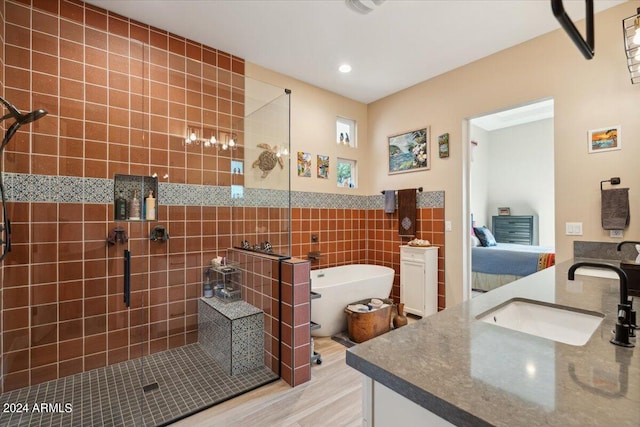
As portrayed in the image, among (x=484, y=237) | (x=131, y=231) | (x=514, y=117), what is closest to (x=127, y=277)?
(x=131, y=231)

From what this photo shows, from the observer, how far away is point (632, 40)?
175cm

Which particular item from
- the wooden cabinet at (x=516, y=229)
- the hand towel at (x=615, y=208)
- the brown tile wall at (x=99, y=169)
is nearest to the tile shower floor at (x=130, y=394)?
the brown tile wall at (x=99, y=169)

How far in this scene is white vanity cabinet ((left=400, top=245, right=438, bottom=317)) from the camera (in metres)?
3.39

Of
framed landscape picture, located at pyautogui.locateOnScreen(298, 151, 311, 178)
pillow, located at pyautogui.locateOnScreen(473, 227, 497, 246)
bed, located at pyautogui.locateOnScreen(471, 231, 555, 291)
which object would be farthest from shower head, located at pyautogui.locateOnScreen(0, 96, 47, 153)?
pillow, located at pyautogui.locateOnScreen(473, 227, 497, 246)

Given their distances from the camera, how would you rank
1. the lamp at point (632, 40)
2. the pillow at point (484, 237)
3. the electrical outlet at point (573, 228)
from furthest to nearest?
the pillow at point (484, 237)
the electrical outlet at point (573, 228)
the lamp at point (632, 40)

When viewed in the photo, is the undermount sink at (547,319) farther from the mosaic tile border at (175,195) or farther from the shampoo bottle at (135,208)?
the shampoo bottle at (135,208)

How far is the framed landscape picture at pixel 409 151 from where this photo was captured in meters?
3.67

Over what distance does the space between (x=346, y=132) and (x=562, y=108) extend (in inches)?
96.3

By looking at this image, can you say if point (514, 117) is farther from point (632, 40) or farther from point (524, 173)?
point (632, 40)

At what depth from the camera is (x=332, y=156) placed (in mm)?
3971

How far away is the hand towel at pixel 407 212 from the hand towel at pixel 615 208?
1.75m

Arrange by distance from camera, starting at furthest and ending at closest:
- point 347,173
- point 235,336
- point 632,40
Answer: point 347,173 < point 235,336 < point 632,40

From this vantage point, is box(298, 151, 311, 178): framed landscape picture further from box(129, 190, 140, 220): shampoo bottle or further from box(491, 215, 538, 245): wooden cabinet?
box(491, 215, 538, 245): wooden cabinet

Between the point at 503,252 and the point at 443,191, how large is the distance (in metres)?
1.90
